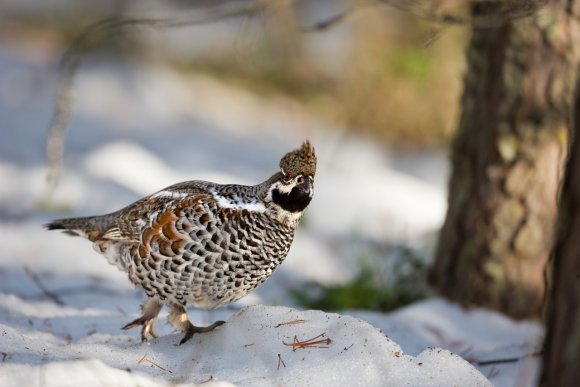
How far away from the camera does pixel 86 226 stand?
14.8 ft

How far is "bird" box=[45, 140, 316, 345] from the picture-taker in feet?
11.7

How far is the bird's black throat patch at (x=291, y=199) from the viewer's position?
3.63 metres

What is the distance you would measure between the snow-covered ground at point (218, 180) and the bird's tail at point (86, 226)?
0.44 metres

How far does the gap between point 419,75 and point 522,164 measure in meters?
5.22

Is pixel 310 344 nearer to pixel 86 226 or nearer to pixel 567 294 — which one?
pixel 567 294

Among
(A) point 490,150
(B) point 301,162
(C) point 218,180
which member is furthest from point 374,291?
(C) point 218,180

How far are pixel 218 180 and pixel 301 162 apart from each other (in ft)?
13.8

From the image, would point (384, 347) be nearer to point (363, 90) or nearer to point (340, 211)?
point (340, 211)

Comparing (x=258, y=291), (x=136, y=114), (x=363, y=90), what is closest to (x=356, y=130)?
(x=363, y=90)

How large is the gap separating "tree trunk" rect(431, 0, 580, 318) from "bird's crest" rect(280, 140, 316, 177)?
1796mm

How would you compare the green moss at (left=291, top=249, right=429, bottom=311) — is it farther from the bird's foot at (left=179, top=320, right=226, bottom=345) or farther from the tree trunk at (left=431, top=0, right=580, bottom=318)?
the bird's foot at (left=179, top=320, right=226, bottom=345)

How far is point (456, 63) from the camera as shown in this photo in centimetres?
1011

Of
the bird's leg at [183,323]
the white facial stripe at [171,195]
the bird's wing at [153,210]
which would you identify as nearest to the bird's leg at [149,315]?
the bird's leg at [183,323]

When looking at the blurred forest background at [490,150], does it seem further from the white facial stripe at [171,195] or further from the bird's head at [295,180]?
the bird's head at [295,180]
